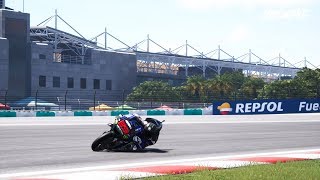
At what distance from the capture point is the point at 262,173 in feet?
30.0

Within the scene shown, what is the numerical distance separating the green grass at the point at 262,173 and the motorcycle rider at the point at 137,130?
13.4 ft

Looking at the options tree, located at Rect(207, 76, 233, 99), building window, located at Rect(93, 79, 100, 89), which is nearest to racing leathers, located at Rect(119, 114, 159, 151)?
building window, located at Rect(93, 79, 100, 89)

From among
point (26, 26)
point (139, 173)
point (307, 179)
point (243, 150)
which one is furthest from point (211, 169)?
point (26, 26)

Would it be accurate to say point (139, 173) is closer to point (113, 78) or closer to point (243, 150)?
point (243, 150)

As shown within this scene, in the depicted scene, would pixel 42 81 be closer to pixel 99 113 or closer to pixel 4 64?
pixel 4 64

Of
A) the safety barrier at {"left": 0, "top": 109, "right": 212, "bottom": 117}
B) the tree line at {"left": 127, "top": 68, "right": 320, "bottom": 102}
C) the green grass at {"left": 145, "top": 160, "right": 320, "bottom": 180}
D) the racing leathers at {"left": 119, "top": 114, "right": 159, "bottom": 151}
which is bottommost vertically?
the safety barrier at {"left": 0, "top": 109, "right": 212, "bottom": 117}

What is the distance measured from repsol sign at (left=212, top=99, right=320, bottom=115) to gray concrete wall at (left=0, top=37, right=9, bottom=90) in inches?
1602

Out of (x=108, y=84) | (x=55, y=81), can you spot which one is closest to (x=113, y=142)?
(x=55, y=81)

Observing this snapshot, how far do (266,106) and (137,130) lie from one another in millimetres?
31254

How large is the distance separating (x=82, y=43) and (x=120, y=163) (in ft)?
277

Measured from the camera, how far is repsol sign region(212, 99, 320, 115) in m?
42.4

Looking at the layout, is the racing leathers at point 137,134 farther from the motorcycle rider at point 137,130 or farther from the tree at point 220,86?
the tree at point 220,86

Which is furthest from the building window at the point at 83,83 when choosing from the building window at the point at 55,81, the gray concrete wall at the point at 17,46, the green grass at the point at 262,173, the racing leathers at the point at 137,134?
the green grass at the point at 262,173

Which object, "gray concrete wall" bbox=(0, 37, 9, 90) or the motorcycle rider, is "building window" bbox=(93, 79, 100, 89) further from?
the motorcycle rider
